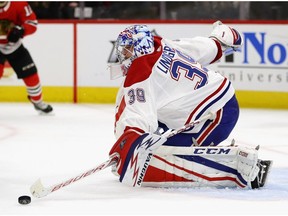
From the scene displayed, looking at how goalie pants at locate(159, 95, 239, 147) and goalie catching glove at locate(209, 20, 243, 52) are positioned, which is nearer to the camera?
goalie pants at locate(159, 95, 239, 147)

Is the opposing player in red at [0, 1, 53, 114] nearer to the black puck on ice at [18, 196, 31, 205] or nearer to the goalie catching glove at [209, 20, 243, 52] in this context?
the goalie catching glove at [209, 20, 243, 52]

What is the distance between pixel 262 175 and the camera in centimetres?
297

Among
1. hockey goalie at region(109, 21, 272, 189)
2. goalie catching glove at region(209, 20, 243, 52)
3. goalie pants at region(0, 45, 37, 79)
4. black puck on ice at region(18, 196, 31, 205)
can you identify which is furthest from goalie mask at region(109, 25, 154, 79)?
goalie pants at region(0, 45, 37, 79)

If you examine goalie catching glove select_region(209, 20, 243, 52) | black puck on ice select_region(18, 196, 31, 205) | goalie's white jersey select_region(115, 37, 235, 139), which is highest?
goalie catching glove select_region(209, 20, 243, 52)

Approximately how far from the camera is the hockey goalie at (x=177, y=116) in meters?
2.79

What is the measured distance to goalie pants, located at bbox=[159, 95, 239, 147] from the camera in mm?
3057

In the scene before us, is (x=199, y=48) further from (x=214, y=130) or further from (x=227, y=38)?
(x=214, y=130)

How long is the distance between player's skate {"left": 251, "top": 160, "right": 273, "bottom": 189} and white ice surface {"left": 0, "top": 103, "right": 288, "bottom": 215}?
0.13 ft

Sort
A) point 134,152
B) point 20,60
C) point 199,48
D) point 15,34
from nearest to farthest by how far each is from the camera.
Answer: point 134,152
point 199,48
point 15,34
point 20,60

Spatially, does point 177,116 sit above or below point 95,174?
above

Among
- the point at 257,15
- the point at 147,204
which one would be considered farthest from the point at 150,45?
the point at 257,15

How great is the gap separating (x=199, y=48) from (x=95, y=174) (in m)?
0.72

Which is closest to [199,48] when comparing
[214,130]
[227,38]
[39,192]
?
[227,38]

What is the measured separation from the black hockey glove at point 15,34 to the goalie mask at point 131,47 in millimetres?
2625
